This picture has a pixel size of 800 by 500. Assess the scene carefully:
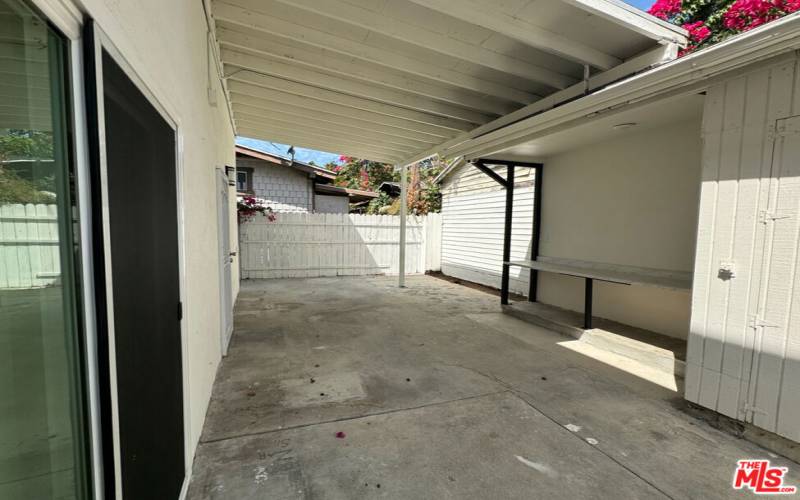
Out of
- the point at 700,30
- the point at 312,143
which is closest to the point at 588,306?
the point at 312,143

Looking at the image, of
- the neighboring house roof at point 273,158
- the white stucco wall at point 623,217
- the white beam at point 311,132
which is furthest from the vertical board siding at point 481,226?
the neighboring house roof at point 273,158

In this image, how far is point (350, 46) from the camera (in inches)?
136

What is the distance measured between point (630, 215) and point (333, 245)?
6848 millimetres

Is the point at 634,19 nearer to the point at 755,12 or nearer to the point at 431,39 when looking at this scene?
the point at 431,39

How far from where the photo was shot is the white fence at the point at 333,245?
8758mm

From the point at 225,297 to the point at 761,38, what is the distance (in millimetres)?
4928

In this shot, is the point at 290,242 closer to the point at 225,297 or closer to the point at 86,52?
the point at 225,297

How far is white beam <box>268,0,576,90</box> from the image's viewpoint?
2.88 m

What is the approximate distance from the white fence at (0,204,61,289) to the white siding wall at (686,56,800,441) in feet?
12.1

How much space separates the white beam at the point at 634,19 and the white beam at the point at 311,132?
4.37 metres

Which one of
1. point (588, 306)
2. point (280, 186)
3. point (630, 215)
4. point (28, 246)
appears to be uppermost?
point (280, 186)

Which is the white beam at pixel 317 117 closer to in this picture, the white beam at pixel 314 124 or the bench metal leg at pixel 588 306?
the white beam at pixel 314 124

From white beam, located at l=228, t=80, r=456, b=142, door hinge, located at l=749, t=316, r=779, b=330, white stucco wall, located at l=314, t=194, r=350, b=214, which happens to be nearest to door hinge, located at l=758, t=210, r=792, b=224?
door hinge, located at l=749, t=316, r=779, b=330

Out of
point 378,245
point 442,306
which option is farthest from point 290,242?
point 442,306
